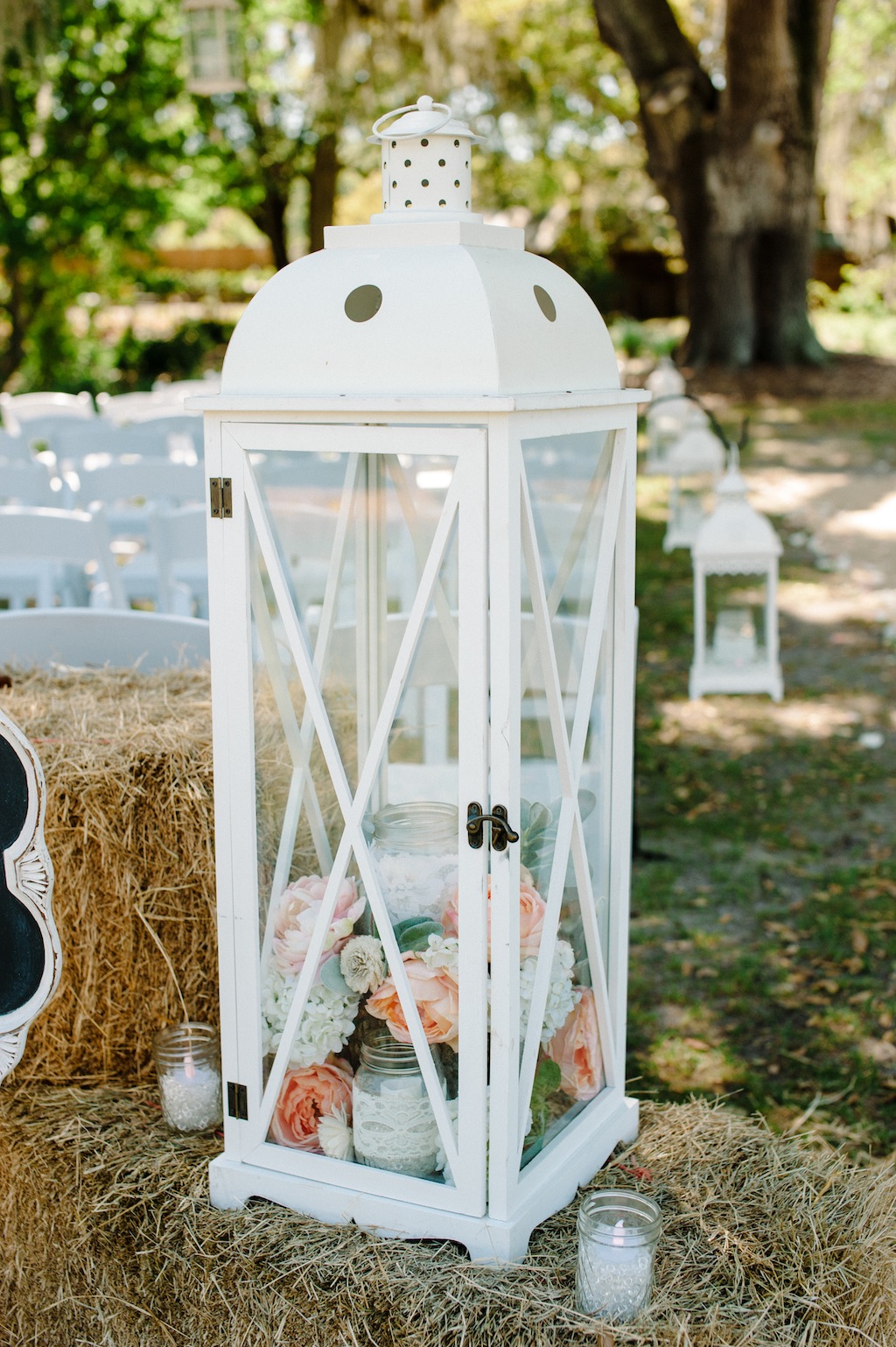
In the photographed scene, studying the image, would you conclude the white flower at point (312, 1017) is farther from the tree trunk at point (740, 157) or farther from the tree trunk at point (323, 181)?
the tree trunk at point (323, 181)

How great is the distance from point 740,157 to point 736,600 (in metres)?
6.85

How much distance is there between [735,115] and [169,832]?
10.8 meters

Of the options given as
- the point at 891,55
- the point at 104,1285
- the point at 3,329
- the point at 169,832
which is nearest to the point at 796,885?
the point at 169,832

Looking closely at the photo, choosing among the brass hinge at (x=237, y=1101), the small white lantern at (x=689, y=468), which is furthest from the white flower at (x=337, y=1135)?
the small white lantern at (x=689, y=468)

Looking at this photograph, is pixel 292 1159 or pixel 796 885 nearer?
pixel 292 1159

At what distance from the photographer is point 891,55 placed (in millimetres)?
17625

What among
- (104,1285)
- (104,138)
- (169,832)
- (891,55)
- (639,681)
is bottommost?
(639,681)

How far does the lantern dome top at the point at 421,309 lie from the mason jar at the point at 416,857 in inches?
22.5

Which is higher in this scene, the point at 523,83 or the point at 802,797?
the point at 523,83

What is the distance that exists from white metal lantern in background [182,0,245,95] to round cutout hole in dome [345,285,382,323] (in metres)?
7.89

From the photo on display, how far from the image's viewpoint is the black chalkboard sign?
1576 millimetres

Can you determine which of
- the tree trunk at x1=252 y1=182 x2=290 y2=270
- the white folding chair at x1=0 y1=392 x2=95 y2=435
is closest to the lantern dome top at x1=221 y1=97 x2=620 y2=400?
the white folding chair at x1=0 y1=392 x2=95 y2=435

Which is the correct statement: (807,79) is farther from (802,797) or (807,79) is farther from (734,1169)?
(734,1169)

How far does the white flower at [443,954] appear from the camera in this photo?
5.62 feet
